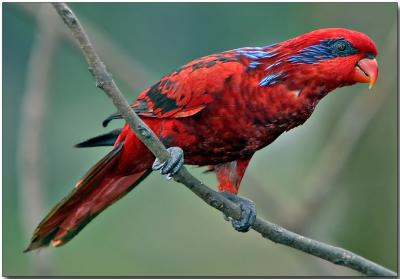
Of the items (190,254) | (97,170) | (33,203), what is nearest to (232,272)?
(190,254)

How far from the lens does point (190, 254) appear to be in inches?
210

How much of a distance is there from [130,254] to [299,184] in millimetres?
1585

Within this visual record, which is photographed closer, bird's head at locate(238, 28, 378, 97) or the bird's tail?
bird's head at locate(238, 28, 378, 97)

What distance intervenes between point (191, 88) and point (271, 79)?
0.35m

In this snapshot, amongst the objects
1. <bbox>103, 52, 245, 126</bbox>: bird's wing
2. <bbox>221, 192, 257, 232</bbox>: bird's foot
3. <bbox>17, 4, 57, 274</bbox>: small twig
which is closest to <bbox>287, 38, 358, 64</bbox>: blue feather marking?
<bbox>103, 52, 245, 126</bbox>: bird's wing

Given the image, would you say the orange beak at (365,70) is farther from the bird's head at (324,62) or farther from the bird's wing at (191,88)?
the bird's wing at (191,88)

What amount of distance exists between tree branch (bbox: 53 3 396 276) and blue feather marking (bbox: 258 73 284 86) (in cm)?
48

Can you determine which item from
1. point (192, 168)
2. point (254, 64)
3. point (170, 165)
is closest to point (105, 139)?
point (192, 168)

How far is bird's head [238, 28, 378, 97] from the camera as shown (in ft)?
7.61

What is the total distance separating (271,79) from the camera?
240 cm

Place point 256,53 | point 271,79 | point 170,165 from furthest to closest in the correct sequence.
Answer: point 256,53 < point 271,79 < point 170,165

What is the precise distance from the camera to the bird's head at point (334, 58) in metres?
2.32

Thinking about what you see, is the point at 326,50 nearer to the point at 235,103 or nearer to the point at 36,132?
the point at 235,103

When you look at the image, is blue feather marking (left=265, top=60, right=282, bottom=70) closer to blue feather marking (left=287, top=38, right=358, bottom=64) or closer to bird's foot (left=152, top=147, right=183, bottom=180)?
blue feather marking (left=287, top=38, right=358, bottom=64)
